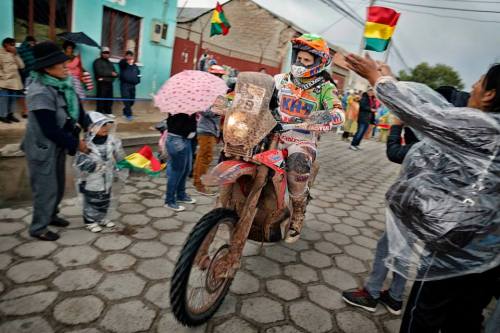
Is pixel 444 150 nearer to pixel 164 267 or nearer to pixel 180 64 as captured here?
pixel 164 267

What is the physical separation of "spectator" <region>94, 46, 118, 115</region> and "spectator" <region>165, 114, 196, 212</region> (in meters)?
5.82

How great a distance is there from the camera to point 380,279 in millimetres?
2811

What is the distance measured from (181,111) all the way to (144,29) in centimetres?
881

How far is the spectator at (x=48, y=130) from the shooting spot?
286 cm

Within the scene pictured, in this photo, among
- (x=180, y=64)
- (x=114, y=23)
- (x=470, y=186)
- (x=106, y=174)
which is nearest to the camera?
(x=470, y=186)

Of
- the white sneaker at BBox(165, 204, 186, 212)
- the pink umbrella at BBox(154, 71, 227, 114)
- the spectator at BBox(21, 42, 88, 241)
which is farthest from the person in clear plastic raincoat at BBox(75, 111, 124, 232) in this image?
the white sneaker at BBox(165, 204, 186, 212)

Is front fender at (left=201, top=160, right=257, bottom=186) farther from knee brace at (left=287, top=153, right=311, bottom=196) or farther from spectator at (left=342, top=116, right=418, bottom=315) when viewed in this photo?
spectator at (left=342, top=116, right=418, bottom=315)

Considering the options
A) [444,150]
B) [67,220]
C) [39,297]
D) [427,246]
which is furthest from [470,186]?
[67,220]

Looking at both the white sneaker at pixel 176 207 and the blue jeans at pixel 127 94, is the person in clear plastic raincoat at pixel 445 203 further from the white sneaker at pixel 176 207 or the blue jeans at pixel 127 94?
the blue jeans at pixel 127 94

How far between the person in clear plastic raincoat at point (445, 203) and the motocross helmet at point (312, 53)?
1081 mm

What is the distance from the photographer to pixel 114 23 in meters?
9.86

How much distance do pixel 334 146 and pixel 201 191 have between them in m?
8.16

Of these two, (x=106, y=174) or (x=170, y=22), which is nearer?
(x=106, y=174)

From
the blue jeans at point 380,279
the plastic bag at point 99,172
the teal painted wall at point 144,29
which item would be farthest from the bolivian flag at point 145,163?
the teal painted wall at point 144,29
